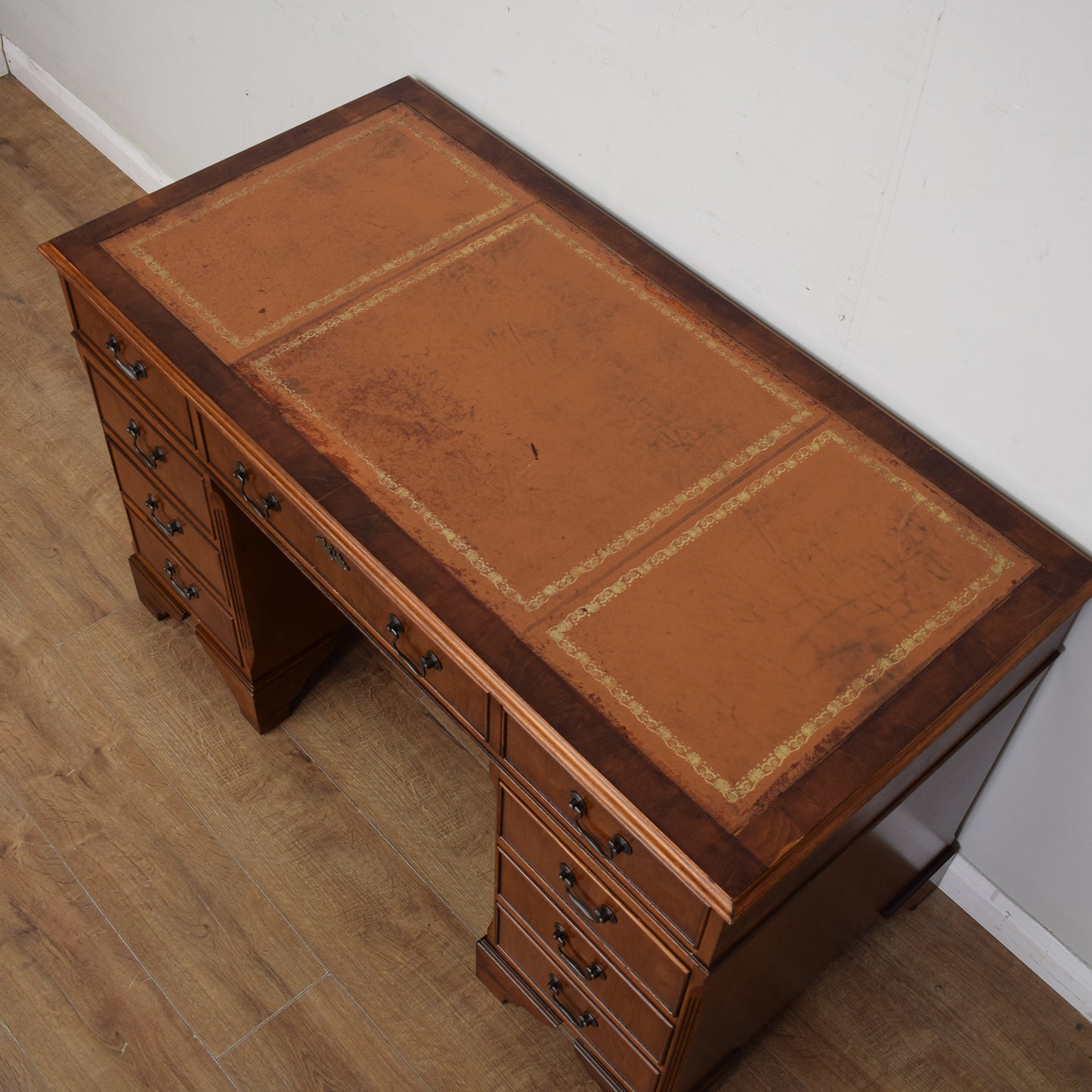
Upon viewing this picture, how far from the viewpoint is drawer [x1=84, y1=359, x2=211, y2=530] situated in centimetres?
211

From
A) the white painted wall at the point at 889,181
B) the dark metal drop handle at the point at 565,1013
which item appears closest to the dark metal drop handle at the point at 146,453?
the white painted wall at the point at 889,181

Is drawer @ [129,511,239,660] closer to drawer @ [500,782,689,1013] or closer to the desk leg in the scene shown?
the desk leg

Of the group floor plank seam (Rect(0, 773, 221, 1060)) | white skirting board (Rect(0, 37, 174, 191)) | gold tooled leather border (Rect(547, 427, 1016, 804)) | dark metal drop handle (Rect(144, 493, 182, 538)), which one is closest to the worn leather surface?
gold tooled leather border (Rect(547, 427, 1016, 804))

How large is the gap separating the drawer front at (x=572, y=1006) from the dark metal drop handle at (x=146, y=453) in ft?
3.20

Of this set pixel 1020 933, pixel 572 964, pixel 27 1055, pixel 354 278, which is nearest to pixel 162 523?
pixel 354 278

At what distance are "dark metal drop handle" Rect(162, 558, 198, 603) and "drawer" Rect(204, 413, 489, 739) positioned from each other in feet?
1.72

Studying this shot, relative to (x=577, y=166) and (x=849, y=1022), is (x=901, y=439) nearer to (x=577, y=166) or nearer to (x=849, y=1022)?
(x=577, y=166)

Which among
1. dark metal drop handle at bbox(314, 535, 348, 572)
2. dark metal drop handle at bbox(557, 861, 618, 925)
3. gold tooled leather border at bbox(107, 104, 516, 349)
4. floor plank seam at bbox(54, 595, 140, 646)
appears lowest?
floor plank seam at bbox(54, 595, 140, 646)

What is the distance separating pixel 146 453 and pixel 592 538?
0.95 meters

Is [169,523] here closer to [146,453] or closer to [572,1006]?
[146,453]

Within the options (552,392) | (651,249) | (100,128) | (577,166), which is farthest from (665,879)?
(100,128)

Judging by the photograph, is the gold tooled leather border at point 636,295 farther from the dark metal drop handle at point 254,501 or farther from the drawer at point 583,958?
the drawer at point 583,958

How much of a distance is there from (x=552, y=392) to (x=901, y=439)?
0.52 m

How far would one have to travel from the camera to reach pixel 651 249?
209 cm
